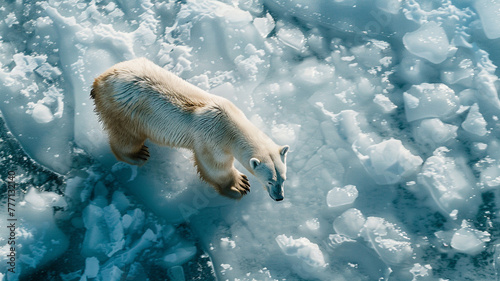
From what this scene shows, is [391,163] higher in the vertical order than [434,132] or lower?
lower

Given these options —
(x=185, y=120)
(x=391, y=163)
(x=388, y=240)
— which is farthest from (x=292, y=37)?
(x=388, y=240)

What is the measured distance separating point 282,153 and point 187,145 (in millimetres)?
1018

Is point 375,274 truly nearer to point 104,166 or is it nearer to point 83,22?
point 104,166

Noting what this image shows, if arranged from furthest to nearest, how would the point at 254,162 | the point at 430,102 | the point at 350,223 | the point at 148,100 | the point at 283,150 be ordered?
the point at 430,102 < the point at 350,223 < the point at 148,100 < the point at 283,150 < the point at 254,162

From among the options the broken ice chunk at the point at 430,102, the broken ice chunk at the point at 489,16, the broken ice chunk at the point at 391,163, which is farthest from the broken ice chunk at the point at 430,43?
the broken ice chunk at the point at 391,163

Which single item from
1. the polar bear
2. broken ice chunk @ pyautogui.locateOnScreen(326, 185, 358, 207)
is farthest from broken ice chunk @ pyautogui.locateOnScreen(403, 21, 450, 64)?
the polar bear

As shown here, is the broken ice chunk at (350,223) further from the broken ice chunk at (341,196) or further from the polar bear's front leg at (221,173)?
the polar bear's front leg at (221,173)

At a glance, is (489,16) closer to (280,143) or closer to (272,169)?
(280,143)

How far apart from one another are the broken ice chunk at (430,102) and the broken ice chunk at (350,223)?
1440 mm

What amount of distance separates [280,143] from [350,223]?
3.95 feet

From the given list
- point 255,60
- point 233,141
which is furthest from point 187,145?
Answer: point 255,60

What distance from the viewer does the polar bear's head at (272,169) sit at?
411cm

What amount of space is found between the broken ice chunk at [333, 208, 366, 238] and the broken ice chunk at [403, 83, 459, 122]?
144 cm

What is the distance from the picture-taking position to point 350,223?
15.1ft
